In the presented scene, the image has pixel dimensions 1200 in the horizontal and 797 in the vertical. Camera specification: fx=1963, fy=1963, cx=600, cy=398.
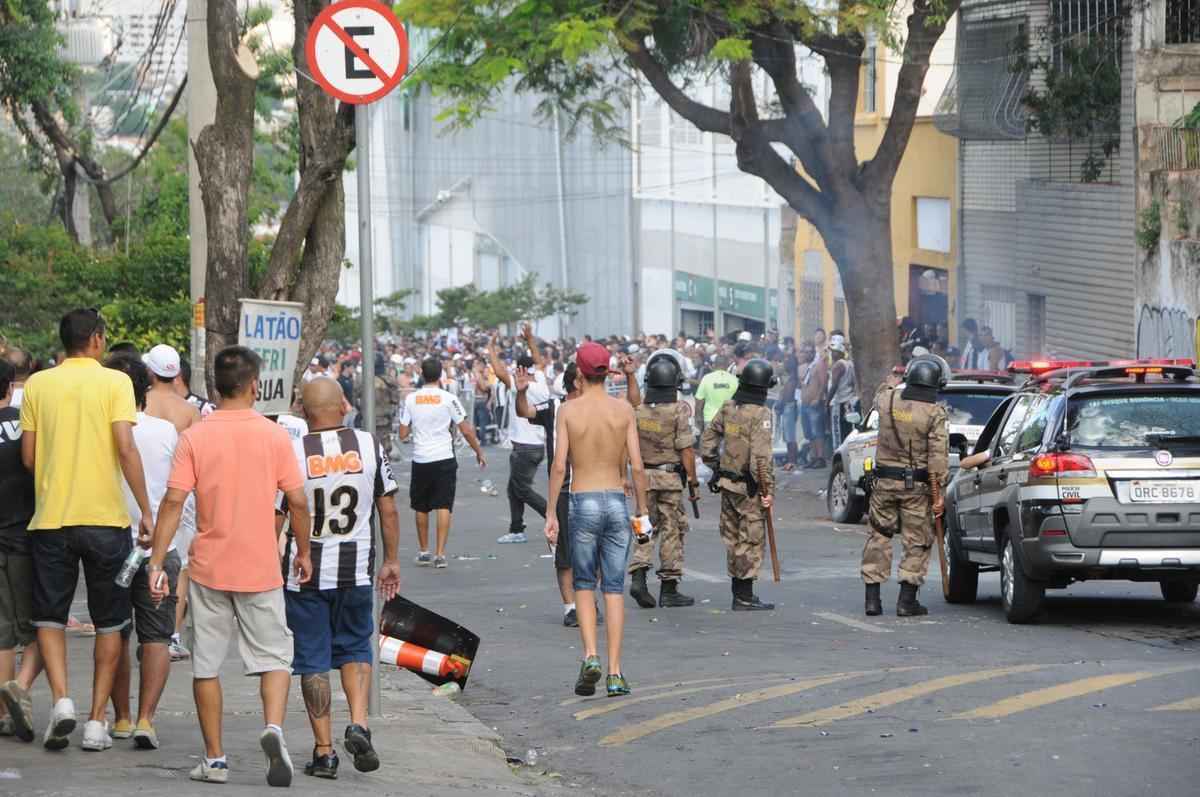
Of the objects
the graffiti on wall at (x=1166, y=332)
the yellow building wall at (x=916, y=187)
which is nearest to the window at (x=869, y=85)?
the yellow building wall at (x=916, y=187)

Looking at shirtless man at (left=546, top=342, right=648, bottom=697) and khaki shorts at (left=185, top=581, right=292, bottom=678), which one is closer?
khaki shorts at (left=185, top=581, right=292, bottom=678)

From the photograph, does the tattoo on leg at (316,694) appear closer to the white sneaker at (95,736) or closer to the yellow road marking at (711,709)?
the white sneaker at (95,736)

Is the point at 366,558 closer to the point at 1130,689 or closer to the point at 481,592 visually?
the point at 1130,689

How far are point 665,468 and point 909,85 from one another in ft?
39.9

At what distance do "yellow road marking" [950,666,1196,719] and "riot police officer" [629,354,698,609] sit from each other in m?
4.11

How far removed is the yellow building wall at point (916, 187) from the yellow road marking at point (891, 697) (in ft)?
81.6

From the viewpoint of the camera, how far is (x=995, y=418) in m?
14.0

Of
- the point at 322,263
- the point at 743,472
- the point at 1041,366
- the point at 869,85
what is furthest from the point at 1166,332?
the point at 322,263

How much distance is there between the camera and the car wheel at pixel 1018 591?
40.5ft

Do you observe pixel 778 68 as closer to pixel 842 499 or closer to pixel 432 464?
pixel 842 499

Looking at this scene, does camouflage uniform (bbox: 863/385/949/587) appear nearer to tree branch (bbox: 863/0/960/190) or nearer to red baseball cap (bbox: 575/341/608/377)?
red baseball cap (bbox: 575/341/608/377)

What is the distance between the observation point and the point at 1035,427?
41.4 feet

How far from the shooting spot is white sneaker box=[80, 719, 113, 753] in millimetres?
7852

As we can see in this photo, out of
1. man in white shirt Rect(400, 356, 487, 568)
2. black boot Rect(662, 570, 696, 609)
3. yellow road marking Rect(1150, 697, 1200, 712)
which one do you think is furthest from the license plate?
man in white shirt Rect(400, 356, 487, 568)
